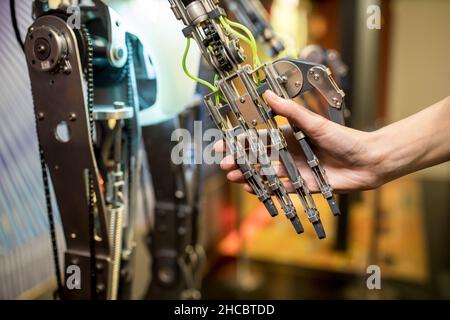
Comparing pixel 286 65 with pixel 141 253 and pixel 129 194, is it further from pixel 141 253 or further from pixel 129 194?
pixel 141 253

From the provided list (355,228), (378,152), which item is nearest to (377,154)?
(378,152)

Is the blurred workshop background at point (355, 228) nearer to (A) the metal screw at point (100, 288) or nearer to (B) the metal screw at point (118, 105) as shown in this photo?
(A) the metal screw at point (100, 288)

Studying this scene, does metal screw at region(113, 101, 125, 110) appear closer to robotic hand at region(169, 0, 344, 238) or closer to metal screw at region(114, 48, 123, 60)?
metal screw at region(114, 48, 123, 60)

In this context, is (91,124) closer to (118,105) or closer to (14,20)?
(118,105)

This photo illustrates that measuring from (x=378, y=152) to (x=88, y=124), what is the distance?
52 cm

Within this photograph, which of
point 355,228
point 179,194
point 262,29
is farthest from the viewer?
point 355,228

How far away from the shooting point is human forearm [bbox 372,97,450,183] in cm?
75

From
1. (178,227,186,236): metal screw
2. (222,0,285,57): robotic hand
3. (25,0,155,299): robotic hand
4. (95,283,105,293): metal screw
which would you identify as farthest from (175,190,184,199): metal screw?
(222,0,285,57): robotic hand

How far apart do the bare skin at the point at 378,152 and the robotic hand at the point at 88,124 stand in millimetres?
222

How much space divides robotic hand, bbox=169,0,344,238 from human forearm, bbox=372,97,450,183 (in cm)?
14

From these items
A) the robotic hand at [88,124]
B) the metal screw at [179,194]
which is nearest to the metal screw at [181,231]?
the metal screw at [179,194]

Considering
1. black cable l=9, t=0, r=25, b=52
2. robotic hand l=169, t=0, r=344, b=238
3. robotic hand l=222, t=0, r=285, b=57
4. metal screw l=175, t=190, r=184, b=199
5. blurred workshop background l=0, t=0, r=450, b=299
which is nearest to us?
robotic hand l=169, t=0, r=344, b=238

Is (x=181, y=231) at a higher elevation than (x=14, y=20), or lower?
lower

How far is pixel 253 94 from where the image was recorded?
667 millimetres
